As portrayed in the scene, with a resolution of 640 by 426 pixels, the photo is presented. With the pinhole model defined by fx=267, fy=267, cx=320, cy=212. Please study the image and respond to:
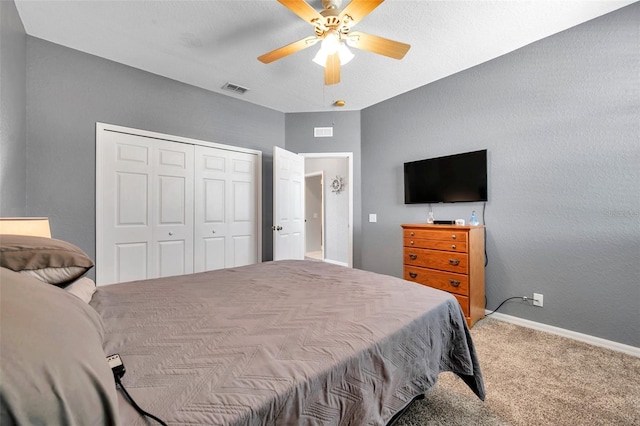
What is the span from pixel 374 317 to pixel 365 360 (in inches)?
8.9

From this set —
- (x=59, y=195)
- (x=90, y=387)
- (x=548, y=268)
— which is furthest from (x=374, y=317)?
(x=59, y=195)

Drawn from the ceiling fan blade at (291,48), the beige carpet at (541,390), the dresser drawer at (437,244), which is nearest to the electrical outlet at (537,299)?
the beige carpet at (541,390)

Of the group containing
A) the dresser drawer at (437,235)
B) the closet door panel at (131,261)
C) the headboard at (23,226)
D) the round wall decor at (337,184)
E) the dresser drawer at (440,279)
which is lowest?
the dresser drawer at (440,279)

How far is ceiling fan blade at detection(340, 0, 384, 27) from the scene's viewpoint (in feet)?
5.47

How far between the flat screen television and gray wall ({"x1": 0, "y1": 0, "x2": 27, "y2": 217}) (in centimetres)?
372

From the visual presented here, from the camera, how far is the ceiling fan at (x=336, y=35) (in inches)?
67.7

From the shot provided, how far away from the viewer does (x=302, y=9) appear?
1726 mm

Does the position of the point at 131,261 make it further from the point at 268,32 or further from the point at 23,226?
the point at 268,32

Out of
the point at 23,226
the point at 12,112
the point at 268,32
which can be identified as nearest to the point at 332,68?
the point at 268,32

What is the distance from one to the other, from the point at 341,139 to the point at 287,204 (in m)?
1.35

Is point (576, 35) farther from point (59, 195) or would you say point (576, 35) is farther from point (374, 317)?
point (59, 195)

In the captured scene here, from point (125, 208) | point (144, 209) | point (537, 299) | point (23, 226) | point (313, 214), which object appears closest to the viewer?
point (23, 226)

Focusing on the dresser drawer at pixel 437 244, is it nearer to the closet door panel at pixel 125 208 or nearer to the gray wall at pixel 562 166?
the gray wall at pixel 562 166

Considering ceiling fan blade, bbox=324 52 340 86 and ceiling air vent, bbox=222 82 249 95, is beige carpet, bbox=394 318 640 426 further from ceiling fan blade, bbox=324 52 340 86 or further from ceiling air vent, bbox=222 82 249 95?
ceiling air vent, bbox=222 82 249 95
